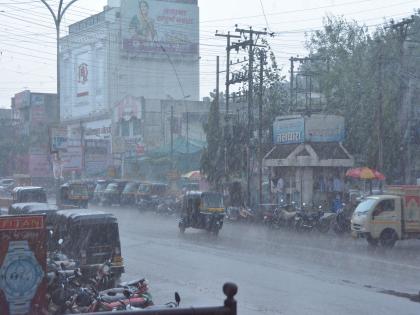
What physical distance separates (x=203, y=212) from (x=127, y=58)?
6296 cm

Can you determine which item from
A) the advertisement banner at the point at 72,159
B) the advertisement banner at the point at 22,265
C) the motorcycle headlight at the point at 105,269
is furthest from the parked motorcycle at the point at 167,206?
the advertisement banner at the point at 22,265

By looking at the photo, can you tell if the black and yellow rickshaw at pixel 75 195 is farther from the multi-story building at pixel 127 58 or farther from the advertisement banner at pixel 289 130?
the multi-story building at pixel 127 58

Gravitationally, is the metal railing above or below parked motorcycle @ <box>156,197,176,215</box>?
above

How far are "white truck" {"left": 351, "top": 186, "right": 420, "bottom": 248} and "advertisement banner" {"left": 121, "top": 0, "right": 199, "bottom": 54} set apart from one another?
66.2 metres

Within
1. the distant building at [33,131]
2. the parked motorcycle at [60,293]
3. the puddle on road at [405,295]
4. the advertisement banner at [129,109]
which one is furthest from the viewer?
the advertisement banner at [129,109]

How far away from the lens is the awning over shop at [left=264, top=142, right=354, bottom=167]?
3484 cm

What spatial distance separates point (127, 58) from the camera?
292ft

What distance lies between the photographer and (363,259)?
65.4 feet

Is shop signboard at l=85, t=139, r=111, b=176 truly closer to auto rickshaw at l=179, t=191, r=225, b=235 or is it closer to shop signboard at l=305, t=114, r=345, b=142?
shop signboard at l=305, t=114, r=345, b=142

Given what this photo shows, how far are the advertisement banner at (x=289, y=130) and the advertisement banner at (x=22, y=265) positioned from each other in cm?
2576

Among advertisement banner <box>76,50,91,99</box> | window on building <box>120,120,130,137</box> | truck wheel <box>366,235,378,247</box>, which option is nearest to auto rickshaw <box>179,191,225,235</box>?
truck wheel <box>366,235,378,247</box>

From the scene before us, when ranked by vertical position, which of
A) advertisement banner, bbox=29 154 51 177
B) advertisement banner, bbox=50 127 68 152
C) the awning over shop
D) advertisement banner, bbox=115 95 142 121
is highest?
advertisement banner, bbox=115 95 142 121

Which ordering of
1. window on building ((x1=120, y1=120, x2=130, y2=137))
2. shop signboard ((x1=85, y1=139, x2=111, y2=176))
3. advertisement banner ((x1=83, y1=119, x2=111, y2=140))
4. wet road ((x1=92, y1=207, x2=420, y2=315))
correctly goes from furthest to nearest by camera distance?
advertisement banner ((x1=83, y1=119, x2=111, y2=140)), window on building ((x1=120, y1=120, x2=130, y2=137)), shop signboard ((x1=85, y1=139, x2=111, y2=176)), wet road ((x1=92, y1=207, x2=420, y2=315))

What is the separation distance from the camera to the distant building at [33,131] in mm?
58156
